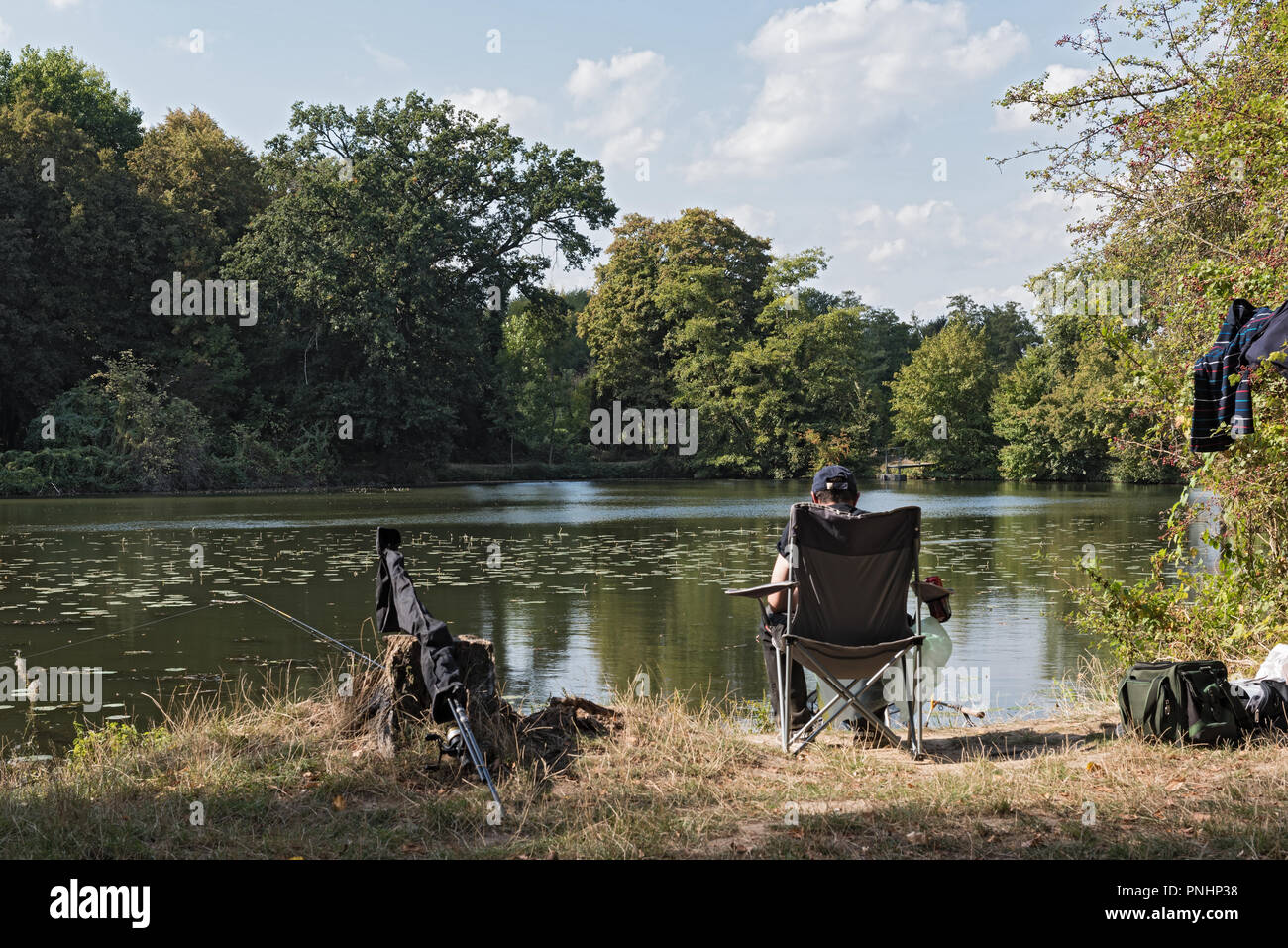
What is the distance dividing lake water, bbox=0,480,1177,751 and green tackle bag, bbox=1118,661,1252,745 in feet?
7.73

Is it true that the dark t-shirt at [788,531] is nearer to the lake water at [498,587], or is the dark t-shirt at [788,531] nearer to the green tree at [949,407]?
the lake water at [498,587]

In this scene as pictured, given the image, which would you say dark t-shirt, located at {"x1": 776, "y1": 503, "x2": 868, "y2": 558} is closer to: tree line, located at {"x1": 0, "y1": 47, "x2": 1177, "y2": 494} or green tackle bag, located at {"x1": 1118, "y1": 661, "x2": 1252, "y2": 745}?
green tackle bag, located at {"x1": 1118, "y1": 661, "x2": 1252, "y2": 745}

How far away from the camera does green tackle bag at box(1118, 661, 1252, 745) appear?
4.59 m

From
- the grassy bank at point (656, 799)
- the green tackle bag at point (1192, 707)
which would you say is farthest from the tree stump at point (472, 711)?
the green tackle bag at point (1192, 707)

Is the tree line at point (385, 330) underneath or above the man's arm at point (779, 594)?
above

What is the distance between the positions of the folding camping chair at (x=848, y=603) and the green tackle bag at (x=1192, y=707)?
930 mm

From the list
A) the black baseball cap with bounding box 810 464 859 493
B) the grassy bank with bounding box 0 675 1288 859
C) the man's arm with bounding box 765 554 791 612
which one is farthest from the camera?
the black baseball cap with bounding box 810 464 859 493

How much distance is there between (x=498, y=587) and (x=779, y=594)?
9131 millimetres

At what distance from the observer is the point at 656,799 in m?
3.96

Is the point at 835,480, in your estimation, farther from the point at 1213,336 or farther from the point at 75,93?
the point at 75,93

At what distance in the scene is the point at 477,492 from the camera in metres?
38.7

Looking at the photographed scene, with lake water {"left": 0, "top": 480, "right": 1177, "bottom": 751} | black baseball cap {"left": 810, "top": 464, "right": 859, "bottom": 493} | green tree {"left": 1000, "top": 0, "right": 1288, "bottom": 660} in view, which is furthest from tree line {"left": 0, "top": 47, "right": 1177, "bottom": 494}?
black baseball cap {"left": 810, "top": 464, "right": 859, "bottom": 493}

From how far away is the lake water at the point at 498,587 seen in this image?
909cm
